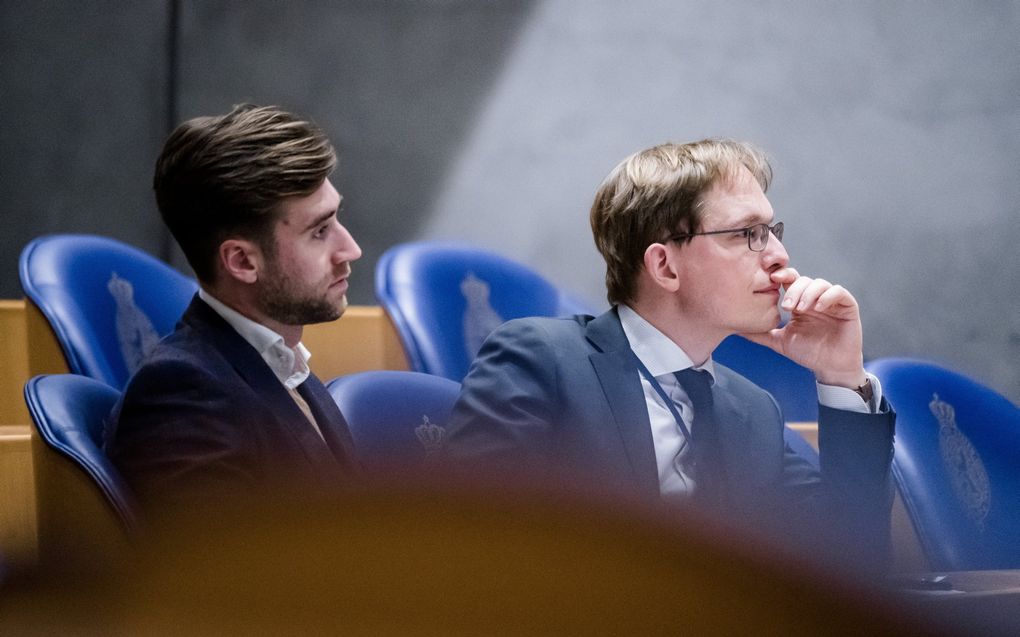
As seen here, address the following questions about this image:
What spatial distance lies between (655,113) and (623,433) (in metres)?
1.26

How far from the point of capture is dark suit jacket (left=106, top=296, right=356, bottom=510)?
1.95 feet

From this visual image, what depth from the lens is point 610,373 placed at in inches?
30.4

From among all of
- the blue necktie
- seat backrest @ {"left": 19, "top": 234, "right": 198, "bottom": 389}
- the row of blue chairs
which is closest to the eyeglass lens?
the blue necktie

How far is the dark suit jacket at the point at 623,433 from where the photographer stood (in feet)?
2.40

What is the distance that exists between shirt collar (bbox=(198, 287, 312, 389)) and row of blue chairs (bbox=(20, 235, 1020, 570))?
0.05 metres

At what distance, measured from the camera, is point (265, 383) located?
2.31ft

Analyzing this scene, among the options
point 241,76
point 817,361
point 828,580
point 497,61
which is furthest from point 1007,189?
point 828,580

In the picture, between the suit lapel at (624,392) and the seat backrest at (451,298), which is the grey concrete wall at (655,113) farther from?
the suit lapel at (624,392)

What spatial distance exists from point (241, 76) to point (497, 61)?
45 centimetres

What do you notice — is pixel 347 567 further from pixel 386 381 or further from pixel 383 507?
pixel 386 381

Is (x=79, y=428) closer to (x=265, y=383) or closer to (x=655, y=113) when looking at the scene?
(x=265, y=383)

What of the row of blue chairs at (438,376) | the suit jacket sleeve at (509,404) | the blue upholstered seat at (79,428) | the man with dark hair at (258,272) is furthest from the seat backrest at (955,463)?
the blue upholstered seat at (79,428)

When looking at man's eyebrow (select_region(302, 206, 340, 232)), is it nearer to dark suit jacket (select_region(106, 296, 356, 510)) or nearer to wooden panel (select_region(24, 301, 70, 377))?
dark suit jacket (select_region(106, 296, 356, 510))

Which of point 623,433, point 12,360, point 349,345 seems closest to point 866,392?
point 623,433
